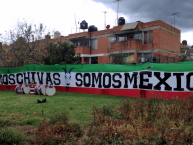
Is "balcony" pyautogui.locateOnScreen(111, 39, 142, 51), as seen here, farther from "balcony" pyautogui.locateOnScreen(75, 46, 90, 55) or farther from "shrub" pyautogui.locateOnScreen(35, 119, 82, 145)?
"shrub" pyautogui.locateOnScreen(35, 119, 82, 145)

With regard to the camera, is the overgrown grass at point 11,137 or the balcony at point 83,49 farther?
the balcony at point 83,49

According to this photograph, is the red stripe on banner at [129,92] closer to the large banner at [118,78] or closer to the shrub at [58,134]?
the large banner at [118,78]

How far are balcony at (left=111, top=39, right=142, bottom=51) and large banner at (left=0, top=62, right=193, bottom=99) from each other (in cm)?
1282

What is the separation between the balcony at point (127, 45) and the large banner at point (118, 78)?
12.8 metres

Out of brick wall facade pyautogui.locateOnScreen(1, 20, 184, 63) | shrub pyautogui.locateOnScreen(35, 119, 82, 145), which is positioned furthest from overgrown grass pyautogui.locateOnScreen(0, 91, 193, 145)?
brick wall facade pyautogui.locateOnScreen(1, 20, 184, 63)

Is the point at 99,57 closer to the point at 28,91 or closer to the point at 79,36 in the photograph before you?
the point at 79,36

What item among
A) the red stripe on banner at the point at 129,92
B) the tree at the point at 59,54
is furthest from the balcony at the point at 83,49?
the red stripe on banner at the point at 129,92

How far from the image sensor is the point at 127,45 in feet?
84.9

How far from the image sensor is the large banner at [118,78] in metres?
10.3

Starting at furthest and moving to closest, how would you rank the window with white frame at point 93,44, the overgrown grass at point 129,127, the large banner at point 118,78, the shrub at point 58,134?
the window with white frame at point 93,44
the large banner at point 118,78
the shrub at point 58,134
the overgrown grass at point 129,127

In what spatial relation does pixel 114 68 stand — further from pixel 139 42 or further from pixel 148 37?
pixel 148 37

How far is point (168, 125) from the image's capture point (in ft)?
16.1

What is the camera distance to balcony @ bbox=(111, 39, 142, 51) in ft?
82.8

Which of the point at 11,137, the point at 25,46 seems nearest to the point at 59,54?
the point at 25,46
